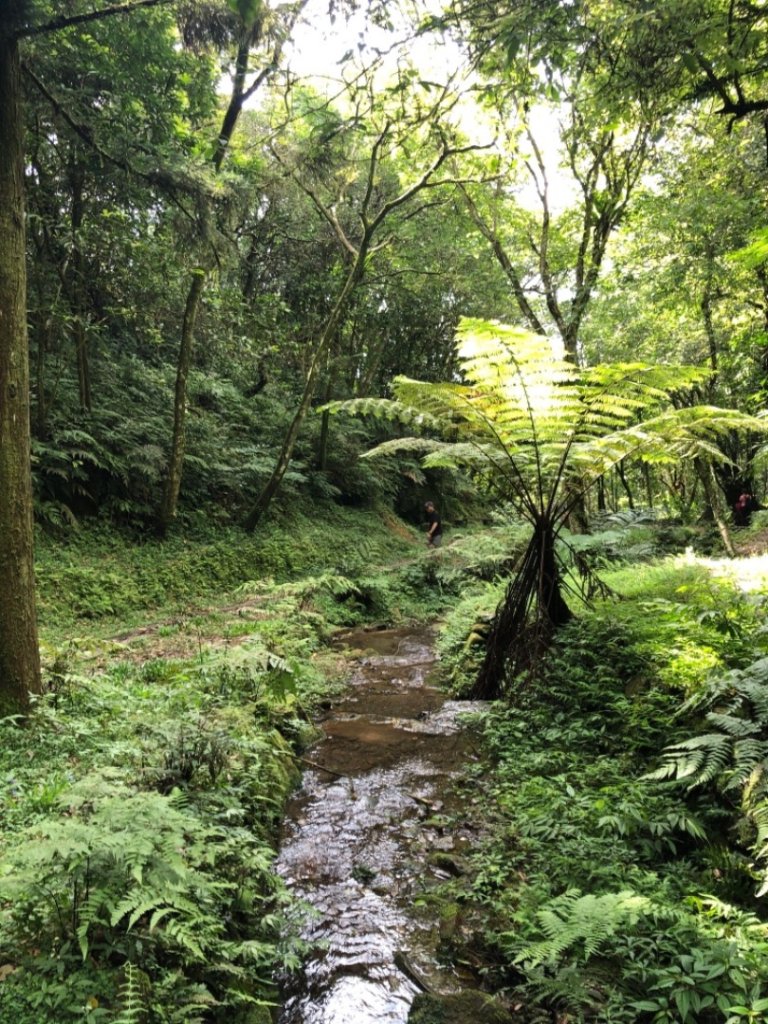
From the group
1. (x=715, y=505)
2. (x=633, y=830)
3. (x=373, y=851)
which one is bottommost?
(x=373, y=851)

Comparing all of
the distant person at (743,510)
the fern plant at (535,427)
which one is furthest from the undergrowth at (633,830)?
the distant person at (743,510)

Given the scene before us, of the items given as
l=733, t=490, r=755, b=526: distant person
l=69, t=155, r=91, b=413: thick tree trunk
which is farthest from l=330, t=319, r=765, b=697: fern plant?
l=733, t=490, r=755, b=526: distant person

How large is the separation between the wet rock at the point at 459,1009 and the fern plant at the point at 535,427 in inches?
126

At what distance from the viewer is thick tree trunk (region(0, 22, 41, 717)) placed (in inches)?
165

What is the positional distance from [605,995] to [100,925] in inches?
78.5

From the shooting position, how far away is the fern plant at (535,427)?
5023mm

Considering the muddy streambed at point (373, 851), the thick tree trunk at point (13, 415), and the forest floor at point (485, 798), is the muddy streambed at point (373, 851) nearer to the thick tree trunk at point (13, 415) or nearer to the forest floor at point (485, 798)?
the forest floor at point (485, 798)

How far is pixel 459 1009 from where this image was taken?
2424 millimetres

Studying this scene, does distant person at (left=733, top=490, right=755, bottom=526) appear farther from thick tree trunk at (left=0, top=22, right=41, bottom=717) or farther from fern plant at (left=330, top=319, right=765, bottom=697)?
thick tree trunk at (left=0, top=22, right=41, bottom=717)

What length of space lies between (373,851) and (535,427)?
11.9ft

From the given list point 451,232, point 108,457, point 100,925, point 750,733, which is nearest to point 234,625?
point 108,457

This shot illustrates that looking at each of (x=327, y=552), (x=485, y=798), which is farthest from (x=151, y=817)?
(x=327, y=552)

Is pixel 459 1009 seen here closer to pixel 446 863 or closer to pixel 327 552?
pixel 446 863

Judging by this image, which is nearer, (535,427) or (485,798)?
(485,798)
